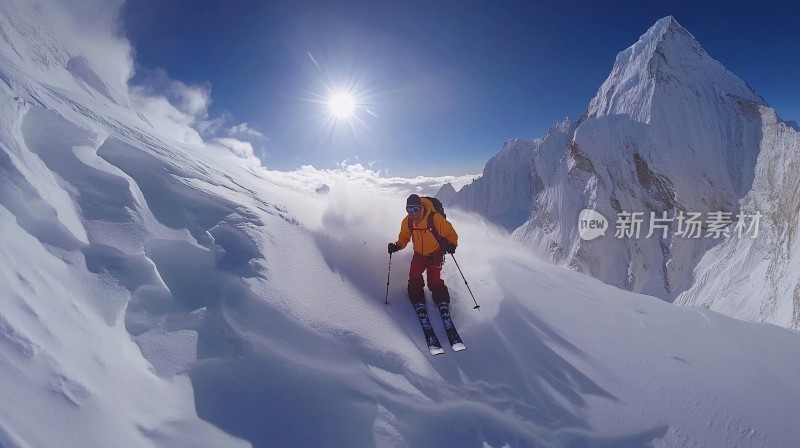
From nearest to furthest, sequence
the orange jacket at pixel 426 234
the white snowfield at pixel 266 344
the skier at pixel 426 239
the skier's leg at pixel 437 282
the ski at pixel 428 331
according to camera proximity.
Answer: the white snowfield at pixel 266 344
the ski at pixel 428 331
the skier's leg at pixel 437 282
the skier at pixel 426 239
the orange jacket at pixel 426 234

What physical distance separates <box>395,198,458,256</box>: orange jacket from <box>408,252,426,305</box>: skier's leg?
0.19 meters

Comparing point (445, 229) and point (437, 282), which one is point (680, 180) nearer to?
point (445, 229)

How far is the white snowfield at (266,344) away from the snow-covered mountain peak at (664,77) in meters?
73.5

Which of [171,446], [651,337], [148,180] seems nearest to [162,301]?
[171,446]

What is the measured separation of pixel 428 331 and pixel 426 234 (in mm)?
1979

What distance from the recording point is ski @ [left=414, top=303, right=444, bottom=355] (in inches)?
189

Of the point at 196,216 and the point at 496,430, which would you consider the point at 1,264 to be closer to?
the point at 196,216

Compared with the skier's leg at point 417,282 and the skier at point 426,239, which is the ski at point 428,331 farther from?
the skier at point 426,239

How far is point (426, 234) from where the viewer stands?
21.7ft

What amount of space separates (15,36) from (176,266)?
10359mm

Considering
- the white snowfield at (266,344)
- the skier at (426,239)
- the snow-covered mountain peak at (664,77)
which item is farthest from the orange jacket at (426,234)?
the snow-covered mountain peak at (664,77)

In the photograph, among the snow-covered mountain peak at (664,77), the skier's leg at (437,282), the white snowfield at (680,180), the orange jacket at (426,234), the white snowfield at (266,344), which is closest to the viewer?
the white snowfield at (266,344)

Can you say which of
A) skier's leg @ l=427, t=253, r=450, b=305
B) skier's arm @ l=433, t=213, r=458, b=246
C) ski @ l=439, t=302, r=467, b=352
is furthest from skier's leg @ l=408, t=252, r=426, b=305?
skier's arm @ l=433, t=213, r=458, b=246

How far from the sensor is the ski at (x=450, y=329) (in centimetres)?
489
